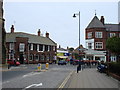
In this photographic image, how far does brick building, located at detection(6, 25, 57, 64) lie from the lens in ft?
201

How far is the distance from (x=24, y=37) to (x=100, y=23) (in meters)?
21.3

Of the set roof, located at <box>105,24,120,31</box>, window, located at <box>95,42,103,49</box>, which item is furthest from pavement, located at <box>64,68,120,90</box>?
roof, located at <box>105,24,120,31</box>

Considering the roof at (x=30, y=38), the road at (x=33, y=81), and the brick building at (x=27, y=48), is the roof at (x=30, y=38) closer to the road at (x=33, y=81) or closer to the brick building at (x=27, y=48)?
the brick building at (x=27, y=48)

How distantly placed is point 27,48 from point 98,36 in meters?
19.6

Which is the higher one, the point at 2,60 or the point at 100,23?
the point at 100,23

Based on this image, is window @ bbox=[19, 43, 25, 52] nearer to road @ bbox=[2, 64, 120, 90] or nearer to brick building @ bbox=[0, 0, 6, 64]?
brick building @ bbox=[0, 0, 6, 64]

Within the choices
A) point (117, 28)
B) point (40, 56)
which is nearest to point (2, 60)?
point (40, 56)

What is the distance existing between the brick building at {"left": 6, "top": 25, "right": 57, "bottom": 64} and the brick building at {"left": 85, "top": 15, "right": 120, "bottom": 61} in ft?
46.8

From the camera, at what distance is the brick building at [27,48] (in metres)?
61.2

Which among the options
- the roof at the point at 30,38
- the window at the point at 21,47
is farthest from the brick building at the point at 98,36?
the window at the point at 21,47

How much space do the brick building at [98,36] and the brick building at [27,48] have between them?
46.8ft

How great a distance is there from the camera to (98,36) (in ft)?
199

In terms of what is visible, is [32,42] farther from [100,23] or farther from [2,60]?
[2,60]

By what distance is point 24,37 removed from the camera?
62.2 meters
